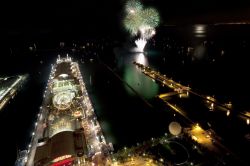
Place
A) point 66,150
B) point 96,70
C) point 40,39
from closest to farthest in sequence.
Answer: point 66,150 → point 96,70 → point 40,39

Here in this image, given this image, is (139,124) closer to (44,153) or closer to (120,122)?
(120,122)

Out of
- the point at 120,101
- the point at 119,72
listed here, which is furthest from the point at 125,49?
the point at 120,101

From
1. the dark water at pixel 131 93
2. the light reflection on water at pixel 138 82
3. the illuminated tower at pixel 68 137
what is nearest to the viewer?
the illuminated tower at pixel 68 137

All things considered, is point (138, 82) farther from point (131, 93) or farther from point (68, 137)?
point (68, 137)

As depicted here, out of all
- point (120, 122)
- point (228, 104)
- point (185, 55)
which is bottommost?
point (120, 122)

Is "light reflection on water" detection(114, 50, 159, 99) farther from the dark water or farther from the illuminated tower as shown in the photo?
the illuminated tower

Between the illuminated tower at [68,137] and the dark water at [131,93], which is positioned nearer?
the illuminated tower at [68,137]

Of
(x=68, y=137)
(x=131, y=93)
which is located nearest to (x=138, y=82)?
(x=131, y=93)

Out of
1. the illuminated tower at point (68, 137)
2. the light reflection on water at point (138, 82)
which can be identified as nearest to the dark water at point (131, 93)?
the light reflection on water at point (138, 82)

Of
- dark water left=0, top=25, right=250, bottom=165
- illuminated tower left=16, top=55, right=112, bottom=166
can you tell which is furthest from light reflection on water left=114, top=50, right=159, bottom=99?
illuminated tower left=16, top=55, right=112, bottom=166

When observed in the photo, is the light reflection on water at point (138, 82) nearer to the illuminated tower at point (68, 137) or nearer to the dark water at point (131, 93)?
the dark water at point (131, 93)
